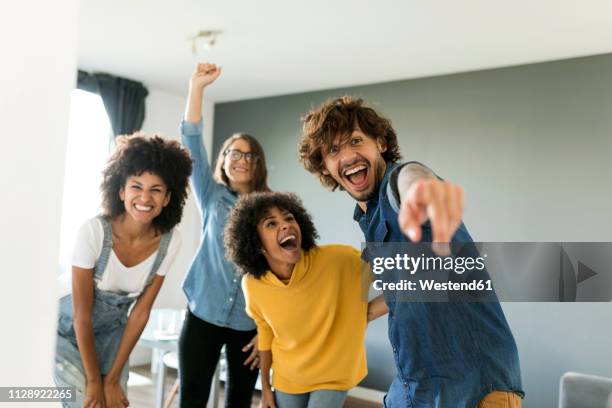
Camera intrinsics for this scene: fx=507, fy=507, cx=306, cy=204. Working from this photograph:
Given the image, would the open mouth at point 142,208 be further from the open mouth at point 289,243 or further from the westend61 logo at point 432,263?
the westend61 logo at point 432,263

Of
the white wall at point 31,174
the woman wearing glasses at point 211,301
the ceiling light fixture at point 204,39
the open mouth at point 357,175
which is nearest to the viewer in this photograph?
the white wall at point 31,174

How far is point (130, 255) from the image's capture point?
1.71 meters

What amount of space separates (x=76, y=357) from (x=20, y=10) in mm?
1284

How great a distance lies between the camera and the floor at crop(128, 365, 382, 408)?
3542 mm

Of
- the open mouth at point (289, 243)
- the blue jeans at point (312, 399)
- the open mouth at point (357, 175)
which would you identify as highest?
the open mouth at point (357, 175)

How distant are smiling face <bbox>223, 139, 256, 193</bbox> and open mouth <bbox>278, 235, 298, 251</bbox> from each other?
442mm

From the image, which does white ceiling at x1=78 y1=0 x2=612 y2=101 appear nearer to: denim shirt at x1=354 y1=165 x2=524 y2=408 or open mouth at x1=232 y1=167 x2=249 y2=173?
open mouth at x1=232 y1=167 x2=249 y2=173

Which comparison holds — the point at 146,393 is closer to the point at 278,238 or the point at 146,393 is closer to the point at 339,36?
the point at 278,238

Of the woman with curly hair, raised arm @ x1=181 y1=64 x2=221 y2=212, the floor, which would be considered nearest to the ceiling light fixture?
raised arm @ x1=181 y1=64 x2=221 y2=212

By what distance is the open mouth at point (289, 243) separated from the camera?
1766 mm

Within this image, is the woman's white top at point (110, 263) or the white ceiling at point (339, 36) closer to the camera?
the woman's white top at point (110, 263)

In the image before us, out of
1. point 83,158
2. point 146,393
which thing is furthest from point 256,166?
point 83,158

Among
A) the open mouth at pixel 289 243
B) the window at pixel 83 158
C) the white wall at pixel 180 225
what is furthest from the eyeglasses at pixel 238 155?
the white wall at pixel 180 225

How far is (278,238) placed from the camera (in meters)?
1.80
